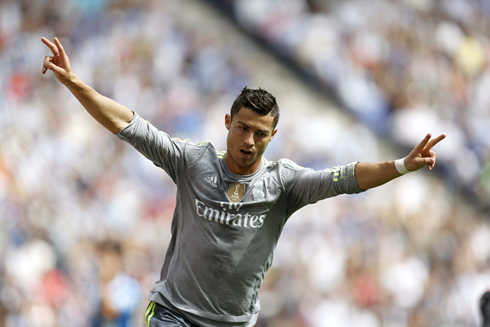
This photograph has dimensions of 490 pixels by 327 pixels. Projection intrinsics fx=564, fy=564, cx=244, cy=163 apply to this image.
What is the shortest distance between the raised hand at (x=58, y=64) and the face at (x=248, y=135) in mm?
1076

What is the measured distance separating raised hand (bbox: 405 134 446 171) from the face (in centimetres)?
91

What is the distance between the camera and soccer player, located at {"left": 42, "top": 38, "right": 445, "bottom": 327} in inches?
143

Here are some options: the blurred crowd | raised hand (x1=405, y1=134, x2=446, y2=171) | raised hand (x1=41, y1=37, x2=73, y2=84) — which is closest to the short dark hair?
raised hand (x1=405, y1=134, x2=446, y2=171)

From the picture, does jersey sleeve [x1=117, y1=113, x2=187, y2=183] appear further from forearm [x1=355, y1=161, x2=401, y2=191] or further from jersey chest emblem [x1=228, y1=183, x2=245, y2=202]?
forearm [x1=355, y1=161, x2=401, y2=191]

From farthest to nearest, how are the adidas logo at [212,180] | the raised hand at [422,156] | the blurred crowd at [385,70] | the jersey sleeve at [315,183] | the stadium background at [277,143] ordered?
1. the blurred crowd at [385,70]
2. the stadium background at [277,143]
3. the adidas logo at [212,180]
4. the jersey sleeve at [315,183]
5. the raised hand at [422,156]

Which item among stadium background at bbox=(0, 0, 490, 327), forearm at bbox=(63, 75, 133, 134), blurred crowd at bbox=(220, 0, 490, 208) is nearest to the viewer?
forearm at bbox=(63, 75, 133, 134)

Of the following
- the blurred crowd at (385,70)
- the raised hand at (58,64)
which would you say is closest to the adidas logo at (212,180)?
the raised hand at (58,64)

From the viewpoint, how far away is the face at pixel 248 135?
12.0 feet

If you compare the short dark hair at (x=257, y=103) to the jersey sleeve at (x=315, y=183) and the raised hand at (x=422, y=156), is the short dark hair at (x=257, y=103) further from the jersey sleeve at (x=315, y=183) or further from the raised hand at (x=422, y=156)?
the raised hand at (x=422, y=156)

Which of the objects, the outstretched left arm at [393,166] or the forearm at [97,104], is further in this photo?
the outstretched left arm at [393,166]

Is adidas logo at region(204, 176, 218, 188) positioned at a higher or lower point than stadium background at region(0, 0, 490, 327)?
lower

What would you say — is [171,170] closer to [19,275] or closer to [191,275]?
[191,275]

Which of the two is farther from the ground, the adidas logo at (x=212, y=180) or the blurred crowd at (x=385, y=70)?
the blurred crowd at (x=385, y=70)

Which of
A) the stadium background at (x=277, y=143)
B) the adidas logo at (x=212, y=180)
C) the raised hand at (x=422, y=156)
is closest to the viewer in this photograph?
the raised hand at (x=422, y=156)
